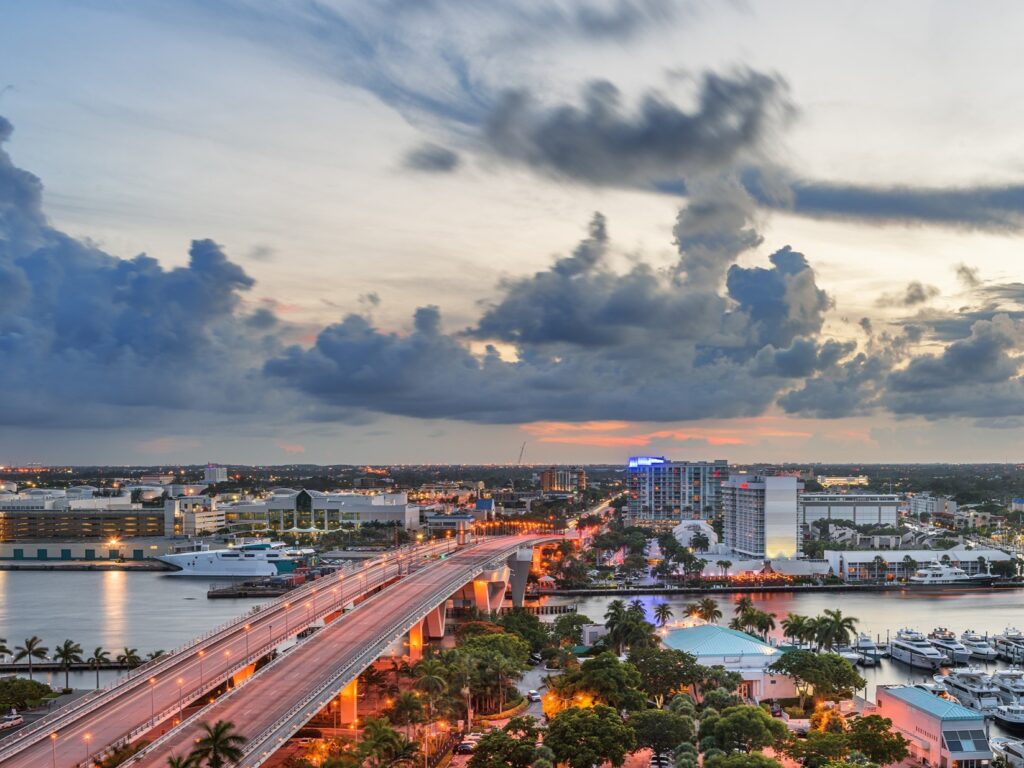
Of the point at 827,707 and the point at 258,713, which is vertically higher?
the point at 258,713

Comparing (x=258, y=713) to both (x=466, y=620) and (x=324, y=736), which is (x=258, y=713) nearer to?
(x=324, y=736)

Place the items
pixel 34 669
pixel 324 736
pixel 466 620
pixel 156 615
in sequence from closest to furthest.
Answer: pixel 324 736 → pixel 34 669 → pixel 466 620 → pixel 156 615

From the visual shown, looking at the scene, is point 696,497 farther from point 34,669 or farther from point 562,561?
point 34,669

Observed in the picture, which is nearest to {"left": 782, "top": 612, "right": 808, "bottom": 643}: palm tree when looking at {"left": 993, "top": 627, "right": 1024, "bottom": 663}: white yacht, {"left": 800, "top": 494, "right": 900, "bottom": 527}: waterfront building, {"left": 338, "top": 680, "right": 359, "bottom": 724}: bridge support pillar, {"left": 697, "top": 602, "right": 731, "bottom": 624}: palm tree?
{"left": 697, "top": 602, "right": 731, "bottom": 624}: palm tree

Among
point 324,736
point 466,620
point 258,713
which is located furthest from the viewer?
point 466,620

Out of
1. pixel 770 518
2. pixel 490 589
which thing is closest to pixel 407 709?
pixel 490 589

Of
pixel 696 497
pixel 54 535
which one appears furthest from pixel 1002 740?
pixel 54 535

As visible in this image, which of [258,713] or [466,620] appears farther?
[466,620]

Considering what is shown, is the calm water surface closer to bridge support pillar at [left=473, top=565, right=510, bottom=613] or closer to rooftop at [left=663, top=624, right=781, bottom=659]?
bridge support pillar at [left=473, top=565, right=510, bottom=613]

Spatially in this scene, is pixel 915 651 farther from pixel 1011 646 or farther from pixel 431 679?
pixel 431 679
